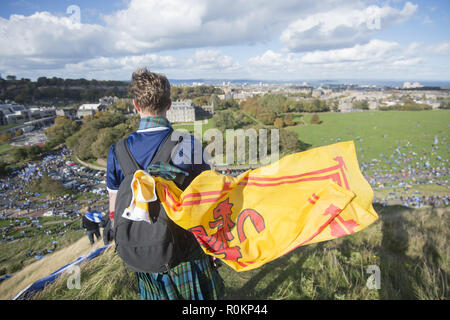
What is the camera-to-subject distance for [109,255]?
414 cm

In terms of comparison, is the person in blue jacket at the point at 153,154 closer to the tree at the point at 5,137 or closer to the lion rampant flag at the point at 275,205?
the lion rampant flag at the point at 275,205

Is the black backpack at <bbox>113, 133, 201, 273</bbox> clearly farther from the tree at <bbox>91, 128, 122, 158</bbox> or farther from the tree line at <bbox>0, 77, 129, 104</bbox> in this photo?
the tree line at <bbox>0, 77, 129, 104</bbox>

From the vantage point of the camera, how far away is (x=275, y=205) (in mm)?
1876

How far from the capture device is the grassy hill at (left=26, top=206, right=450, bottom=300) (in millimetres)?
3289

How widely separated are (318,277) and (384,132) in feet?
226

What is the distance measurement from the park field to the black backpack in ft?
145

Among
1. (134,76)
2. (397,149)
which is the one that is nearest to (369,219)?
(134,76)

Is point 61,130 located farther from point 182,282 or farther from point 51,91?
point 182,282

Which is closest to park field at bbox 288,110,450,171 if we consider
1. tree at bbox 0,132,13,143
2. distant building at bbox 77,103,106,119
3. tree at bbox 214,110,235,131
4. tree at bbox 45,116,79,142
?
tree at bbox 214,110,235,131

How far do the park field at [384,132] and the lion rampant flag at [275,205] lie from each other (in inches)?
1708

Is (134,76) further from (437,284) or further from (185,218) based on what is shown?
(437,284)

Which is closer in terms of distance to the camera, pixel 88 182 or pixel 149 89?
pixel 149 89

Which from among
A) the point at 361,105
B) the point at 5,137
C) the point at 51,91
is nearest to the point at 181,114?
the point at 5,137

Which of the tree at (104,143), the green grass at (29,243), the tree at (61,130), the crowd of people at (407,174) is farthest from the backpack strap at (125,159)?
the tree at (61,130)
